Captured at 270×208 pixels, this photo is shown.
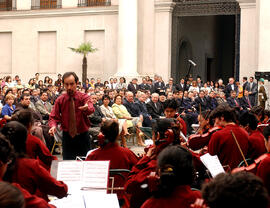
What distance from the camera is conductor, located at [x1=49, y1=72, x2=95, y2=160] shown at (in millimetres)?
7082

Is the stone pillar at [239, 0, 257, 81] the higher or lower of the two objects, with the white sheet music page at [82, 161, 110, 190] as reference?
higher

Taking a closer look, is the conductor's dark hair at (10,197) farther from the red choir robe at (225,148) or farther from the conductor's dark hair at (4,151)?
the red choir robe at (225,148)

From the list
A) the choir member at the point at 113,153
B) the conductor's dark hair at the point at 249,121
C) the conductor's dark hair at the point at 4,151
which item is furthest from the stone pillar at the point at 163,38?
the conductor's dark hair at the point at 4,151

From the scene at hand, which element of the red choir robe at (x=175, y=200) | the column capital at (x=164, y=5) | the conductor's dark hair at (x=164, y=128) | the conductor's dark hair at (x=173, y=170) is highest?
the column capital at (x=164, y=5)

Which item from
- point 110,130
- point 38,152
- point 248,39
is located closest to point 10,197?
point 38,152

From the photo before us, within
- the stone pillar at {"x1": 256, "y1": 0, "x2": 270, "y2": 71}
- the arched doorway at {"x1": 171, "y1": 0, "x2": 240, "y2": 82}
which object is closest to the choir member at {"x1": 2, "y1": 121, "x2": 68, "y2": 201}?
the stone pillar at {"x1": 256, "y1": 0, "x2": 270, "y2": 71}

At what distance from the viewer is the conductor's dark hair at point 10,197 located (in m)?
2.36

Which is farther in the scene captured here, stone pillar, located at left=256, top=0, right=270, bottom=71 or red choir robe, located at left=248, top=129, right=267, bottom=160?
stone pillar, located at left=256, top=0, right=270, bottom=71

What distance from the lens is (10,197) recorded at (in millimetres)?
2387

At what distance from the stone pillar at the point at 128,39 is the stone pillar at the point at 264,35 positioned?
694cm

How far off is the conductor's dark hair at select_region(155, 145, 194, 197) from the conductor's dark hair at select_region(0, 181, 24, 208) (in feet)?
3.50

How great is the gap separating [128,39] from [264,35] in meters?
7.52

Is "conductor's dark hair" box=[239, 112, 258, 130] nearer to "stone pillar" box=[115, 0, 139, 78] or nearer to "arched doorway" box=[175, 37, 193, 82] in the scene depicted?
"stone pillar" box=[115, 0, 139, 78]

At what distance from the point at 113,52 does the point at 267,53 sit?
9.61 meters
